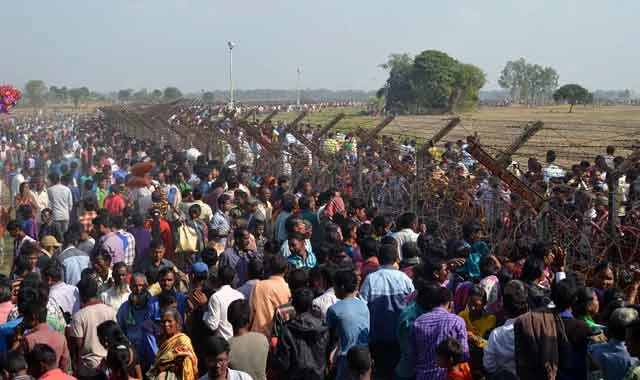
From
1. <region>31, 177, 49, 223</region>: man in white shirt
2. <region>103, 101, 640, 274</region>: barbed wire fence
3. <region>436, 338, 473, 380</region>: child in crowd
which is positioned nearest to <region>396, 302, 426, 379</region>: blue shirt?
<region>436, 338, 473, 380</region>: child in crowd

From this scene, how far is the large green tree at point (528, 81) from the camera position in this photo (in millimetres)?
120269

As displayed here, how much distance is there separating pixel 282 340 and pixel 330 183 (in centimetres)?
943

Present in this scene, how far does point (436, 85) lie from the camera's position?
57.3 metres

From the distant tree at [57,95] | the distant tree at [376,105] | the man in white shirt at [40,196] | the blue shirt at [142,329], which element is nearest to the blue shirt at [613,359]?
the blue shirt at [142,329]

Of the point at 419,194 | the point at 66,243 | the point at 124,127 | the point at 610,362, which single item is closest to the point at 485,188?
the point at 419,194

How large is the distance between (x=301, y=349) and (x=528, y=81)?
A: 123 m

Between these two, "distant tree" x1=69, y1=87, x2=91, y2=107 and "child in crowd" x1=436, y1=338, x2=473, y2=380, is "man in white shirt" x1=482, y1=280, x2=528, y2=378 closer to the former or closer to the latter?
"child in crowd" x1=436, y1=338, x2=473, y2=380

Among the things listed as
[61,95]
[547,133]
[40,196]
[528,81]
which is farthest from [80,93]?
[40,196]

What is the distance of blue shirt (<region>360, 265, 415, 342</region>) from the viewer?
691 cm

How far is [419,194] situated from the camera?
41.8 ft

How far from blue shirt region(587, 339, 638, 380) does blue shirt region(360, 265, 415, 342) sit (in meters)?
1.99

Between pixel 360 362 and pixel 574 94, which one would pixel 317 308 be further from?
pixel 574 94

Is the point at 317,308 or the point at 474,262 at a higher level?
the point at 474,262

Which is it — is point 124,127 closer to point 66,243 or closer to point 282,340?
point 66,243
